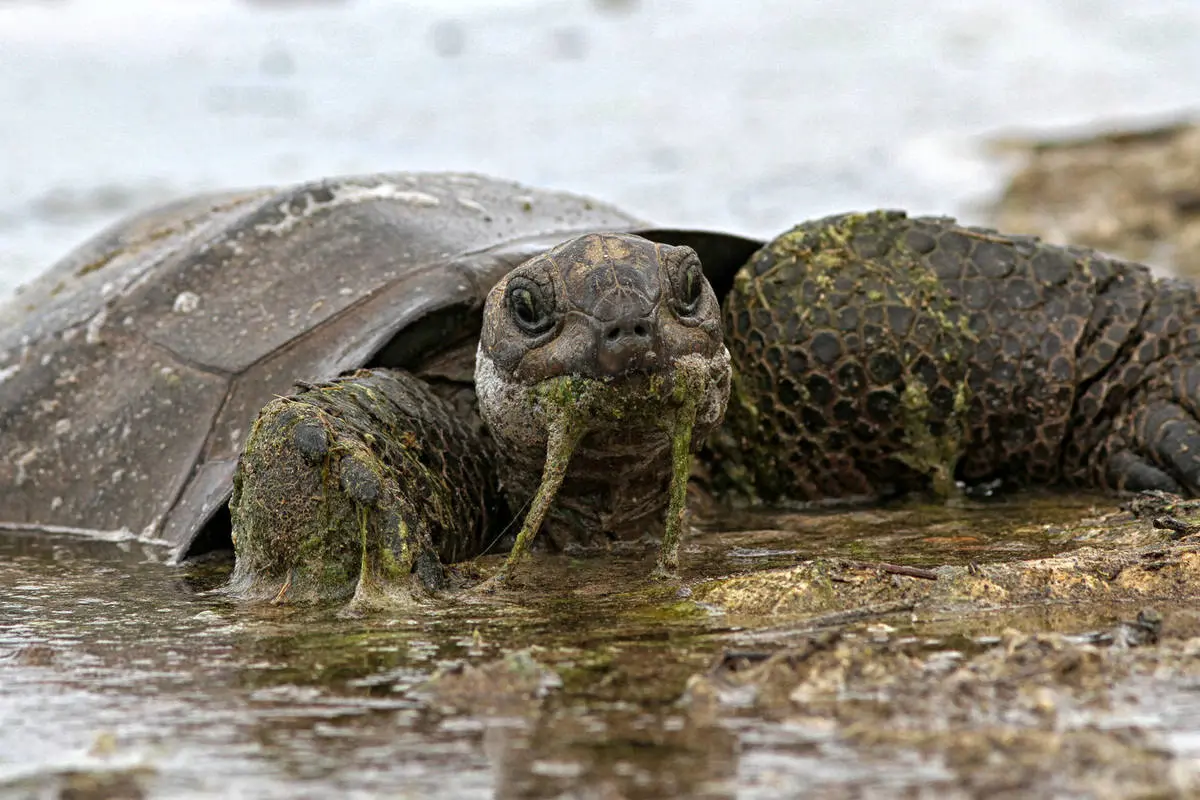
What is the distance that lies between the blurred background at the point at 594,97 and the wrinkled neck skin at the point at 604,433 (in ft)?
33.1

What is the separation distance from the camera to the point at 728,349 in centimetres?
488

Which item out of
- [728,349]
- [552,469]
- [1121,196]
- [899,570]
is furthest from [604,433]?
[1121,196]

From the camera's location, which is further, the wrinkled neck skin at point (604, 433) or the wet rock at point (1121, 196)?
the wet rock at point (1121, 196)

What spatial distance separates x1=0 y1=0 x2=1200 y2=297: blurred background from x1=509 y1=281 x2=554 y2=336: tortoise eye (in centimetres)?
1039

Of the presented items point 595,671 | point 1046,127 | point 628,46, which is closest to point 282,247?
point 595,671

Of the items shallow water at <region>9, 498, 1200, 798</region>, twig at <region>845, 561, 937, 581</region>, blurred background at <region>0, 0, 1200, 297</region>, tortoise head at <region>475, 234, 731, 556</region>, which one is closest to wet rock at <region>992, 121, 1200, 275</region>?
blurred background at <region>0, 0, 1200, 297</region>

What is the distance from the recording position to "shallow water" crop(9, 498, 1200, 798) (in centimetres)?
211

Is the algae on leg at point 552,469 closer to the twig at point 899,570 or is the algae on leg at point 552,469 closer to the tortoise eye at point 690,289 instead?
the tortoise eye at point 690,289

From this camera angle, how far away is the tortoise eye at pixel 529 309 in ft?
11.8

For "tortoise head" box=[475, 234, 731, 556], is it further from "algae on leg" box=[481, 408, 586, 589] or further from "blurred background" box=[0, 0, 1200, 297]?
"blurred background" box=[0, 0, 1200, 297]

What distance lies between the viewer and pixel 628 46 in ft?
81.8

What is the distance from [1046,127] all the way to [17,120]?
1355cm

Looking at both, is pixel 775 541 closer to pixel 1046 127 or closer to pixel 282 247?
pixel 282 247

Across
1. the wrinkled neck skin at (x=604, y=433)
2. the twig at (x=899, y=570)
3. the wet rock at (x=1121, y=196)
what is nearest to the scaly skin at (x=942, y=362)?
the wrinkled neck skin at (x=604, y=433)
